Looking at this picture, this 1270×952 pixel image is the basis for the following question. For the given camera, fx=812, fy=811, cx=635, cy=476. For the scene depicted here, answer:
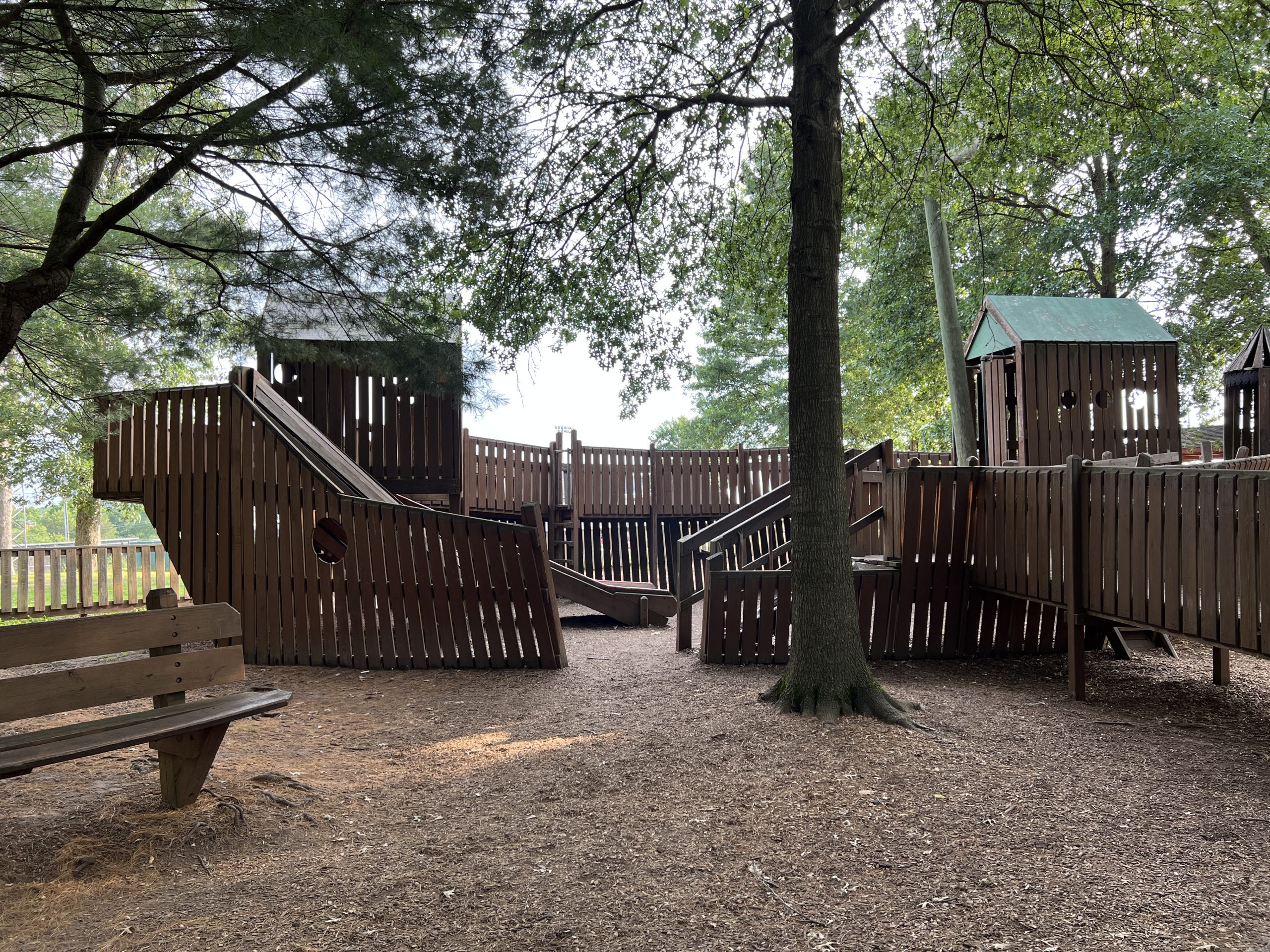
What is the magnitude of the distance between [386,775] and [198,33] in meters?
4.52

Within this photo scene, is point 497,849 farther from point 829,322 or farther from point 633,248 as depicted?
point 633,248

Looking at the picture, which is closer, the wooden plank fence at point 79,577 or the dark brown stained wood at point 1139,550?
the dark brown stained wood at point 1139,550

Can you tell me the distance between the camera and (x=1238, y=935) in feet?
8.50

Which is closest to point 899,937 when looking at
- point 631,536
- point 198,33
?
point 198,33

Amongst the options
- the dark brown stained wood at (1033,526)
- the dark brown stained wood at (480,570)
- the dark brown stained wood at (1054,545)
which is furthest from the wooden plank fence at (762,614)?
the dark brown stained wood at (480,570)

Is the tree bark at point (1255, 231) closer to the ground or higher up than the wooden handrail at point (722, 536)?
higher up

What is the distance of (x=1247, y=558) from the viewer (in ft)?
15.5

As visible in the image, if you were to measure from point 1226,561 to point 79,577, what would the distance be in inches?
588

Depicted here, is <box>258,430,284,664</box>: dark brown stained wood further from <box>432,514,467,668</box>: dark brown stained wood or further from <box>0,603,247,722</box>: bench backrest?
<box>0,603,247,722</box>: bench backrest

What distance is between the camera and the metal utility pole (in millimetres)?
11727

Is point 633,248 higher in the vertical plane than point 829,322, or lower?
higher

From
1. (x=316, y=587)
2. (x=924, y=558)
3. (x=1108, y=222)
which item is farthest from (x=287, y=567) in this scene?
(x=1108, y=222)

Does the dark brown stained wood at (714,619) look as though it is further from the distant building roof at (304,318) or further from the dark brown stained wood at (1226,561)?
the dark brown stained wood at (1226,561)

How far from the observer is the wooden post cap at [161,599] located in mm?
3953
